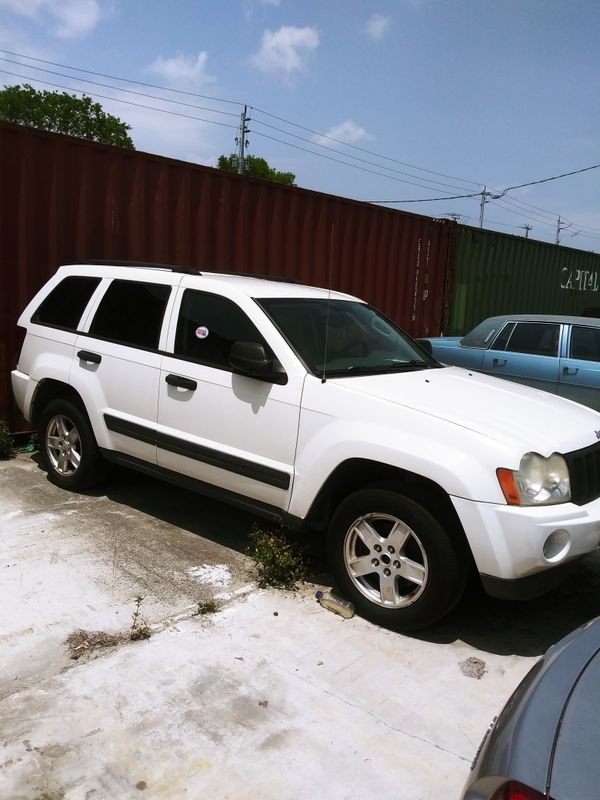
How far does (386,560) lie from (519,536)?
71 cm

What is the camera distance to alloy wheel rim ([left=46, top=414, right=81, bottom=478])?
200 inches

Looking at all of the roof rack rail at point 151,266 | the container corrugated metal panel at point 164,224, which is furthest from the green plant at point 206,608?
the container corrugated metal panel at point 164,224

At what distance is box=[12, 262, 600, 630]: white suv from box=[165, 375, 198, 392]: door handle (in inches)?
0.4

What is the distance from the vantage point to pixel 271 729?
8.68 feet

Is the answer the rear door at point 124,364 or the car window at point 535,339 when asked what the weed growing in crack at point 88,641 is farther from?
the car window at point 535,339

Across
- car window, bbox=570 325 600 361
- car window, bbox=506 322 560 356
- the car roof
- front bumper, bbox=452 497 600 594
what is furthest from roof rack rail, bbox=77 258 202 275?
car window, bbox=570 325 600 361

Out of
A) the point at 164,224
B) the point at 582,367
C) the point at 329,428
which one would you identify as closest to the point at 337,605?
the point at 329,428

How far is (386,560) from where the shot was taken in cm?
338

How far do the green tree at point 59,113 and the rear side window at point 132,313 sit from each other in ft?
124

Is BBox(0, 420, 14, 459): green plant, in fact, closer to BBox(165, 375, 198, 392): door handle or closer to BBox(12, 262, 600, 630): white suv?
BBox(12, 262, 600, 630): white suv

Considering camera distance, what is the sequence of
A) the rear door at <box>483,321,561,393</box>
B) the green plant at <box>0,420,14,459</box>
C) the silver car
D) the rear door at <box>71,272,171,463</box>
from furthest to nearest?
the rear door at <box>483,321,561,393</box>, the green plant at <box>0,420,14,459</box>, the rear door at <box>71,272,171,463</box>, the silver car

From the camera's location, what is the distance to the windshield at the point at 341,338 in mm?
3928

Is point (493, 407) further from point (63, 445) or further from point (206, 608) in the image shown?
point (63, 445)

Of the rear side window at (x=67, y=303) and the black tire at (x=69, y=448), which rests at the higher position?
the rear side window at (x=67, y=303)
